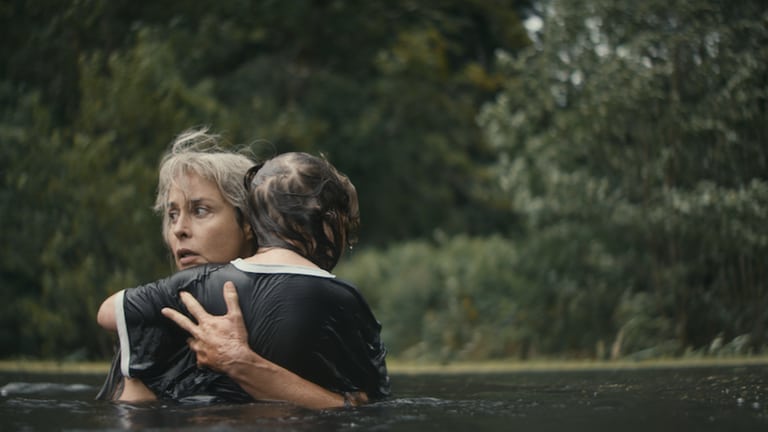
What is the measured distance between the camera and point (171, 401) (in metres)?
3.90

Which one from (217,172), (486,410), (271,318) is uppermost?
(217,172)

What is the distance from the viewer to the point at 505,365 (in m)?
7.70

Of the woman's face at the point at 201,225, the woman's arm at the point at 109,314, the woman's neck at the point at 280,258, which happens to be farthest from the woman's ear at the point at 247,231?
the woman's arm at the point at 109,314

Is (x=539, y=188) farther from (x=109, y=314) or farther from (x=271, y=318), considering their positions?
(x=109, y=314)

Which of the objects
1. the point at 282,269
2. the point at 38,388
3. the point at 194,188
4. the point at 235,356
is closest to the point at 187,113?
the point at 38,388

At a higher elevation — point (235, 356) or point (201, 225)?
point (201, 225)

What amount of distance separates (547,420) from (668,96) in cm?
522

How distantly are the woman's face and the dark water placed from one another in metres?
0.68

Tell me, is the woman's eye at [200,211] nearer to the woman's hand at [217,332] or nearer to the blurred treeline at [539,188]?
the woman's hand at [217,332]

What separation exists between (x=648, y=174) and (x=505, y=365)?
1958 mm

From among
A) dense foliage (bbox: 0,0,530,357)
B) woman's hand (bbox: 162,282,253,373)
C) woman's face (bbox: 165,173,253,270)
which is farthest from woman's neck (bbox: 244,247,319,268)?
dense foliage (bbox: 0,0,530,357)

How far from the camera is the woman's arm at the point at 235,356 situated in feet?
11.7

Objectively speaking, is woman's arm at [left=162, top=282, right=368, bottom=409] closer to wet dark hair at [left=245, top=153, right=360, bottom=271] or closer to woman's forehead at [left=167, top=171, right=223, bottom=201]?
wet dark hair at [left=245, top=153, right=360, bottom=271]

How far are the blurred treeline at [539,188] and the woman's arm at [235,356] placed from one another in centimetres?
478
